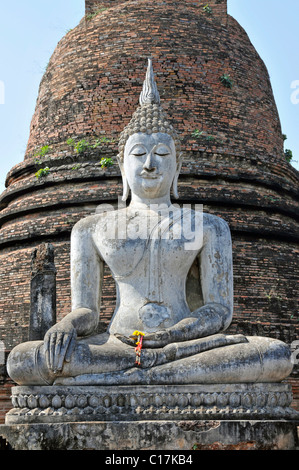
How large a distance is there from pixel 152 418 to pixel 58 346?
858mm

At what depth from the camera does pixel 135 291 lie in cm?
583

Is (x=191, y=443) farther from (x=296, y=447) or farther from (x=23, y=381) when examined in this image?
(x=23, y=381)

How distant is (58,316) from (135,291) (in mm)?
6044

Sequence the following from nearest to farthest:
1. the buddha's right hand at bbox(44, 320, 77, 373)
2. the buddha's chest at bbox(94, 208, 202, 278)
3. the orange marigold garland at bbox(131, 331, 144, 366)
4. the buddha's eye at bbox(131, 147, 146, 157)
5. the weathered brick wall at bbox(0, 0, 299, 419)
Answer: the buddha's right hand at bbox(44, 320, 77, 373)
the orange marigold garland at bbox(131, 331, 144, 366)
the buddha's chest at bbox(94, 208, 202, 278)
the buddha's eye at bbox(131, 147, 146, 157)
the weathered brick wall at bbox(0, 0, 299, 419)

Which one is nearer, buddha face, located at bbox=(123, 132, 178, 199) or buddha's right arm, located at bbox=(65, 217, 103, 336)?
buddha's right arm, located at bbox=(65, 217, 103, 336)

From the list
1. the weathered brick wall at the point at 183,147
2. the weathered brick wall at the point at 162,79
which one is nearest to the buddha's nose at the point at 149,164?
the weathered brick wall at the point at 183,147

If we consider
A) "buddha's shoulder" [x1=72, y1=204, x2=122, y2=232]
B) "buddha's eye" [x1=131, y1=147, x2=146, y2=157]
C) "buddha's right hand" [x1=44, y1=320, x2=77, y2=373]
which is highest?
"buddha's eye" [x1=131, y1=147, x2=146, y2=157]

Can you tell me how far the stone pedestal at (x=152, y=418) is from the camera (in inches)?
180

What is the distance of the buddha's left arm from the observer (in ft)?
18.1

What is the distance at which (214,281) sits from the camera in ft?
19.4

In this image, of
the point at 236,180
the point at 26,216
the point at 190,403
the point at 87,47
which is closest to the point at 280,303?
the point at 236,180

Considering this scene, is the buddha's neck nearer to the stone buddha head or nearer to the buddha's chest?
the stone buddha head

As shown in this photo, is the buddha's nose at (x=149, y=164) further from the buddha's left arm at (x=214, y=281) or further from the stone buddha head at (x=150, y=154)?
the buddha's left arm at (x=214, y=281)

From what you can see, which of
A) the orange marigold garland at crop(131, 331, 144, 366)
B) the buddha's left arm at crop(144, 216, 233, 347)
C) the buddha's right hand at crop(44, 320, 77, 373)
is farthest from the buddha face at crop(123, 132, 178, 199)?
the buddha's right hand at crop(44, 320, 77, 373)
